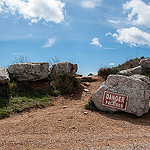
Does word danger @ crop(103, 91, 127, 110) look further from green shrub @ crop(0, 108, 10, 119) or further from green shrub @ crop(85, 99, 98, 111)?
green shrub @ crop(0, 108, 10, 119)

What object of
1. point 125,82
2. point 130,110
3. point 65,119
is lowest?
point 65,119

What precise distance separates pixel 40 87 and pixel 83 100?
10.1 ft

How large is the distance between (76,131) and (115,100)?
7.99 feet

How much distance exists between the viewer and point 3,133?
16.3 feet

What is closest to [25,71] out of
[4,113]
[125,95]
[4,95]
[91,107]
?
[4,95]

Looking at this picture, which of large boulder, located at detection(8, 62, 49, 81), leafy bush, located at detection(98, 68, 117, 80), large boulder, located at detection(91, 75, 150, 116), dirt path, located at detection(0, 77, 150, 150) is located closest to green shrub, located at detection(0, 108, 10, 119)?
dirt path, located at detection(0, 77, 150, 150)

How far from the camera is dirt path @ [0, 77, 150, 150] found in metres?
4.08

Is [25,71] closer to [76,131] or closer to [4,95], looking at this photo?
[4,95]

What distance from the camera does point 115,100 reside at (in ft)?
21.3

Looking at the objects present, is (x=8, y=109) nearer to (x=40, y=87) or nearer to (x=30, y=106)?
(x=30, y=106)

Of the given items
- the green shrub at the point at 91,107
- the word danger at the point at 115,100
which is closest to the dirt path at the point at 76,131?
the green shrub at the point at 91,107

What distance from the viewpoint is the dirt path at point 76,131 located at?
13.4 ft

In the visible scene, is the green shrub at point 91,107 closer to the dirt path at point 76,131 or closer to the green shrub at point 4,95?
the dirt path at point 76,131

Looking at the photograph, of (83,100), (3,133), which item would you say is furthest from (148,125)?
(3,133)
